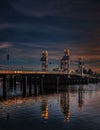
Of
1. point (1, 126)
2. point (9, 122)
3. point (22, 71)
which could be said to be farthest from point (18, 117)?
point (22, 71)

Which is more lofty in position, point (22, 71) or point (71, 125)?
point (22, 71)

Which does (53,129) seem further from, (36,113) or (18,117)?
(36,113)

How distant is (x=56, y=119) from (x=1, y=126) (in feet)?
30.7

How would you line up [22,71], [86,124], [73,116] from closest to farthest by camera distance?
[86,124]
[73,116]
[22,71]

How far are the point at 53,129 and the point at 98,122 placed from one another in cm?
839

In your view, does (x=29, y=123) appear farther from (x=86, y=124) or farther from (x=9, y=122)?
(x=86, y=124)

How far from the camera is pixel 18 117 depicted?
48750 mm

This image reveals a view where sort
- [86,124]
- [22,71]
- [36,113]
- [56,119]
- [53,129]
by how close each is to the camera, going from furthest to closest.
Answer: [22,71] → [36,113] → [56,119] → [86,124] → [53,129]

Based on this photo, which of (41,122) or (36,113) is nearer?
(41,122)

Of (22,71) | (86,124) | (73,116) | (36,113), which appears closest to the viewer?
(86,124)

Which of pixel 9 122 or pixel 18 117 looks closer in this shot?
pixel 9 122

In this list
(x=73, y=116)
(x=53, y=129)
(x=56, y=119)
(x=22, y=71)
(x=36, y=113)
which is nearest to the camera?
(x=53, y=129)

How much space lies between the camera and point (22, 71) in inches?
4779

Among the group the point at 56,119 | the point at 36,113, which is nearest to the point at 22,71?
the point at 36,113
